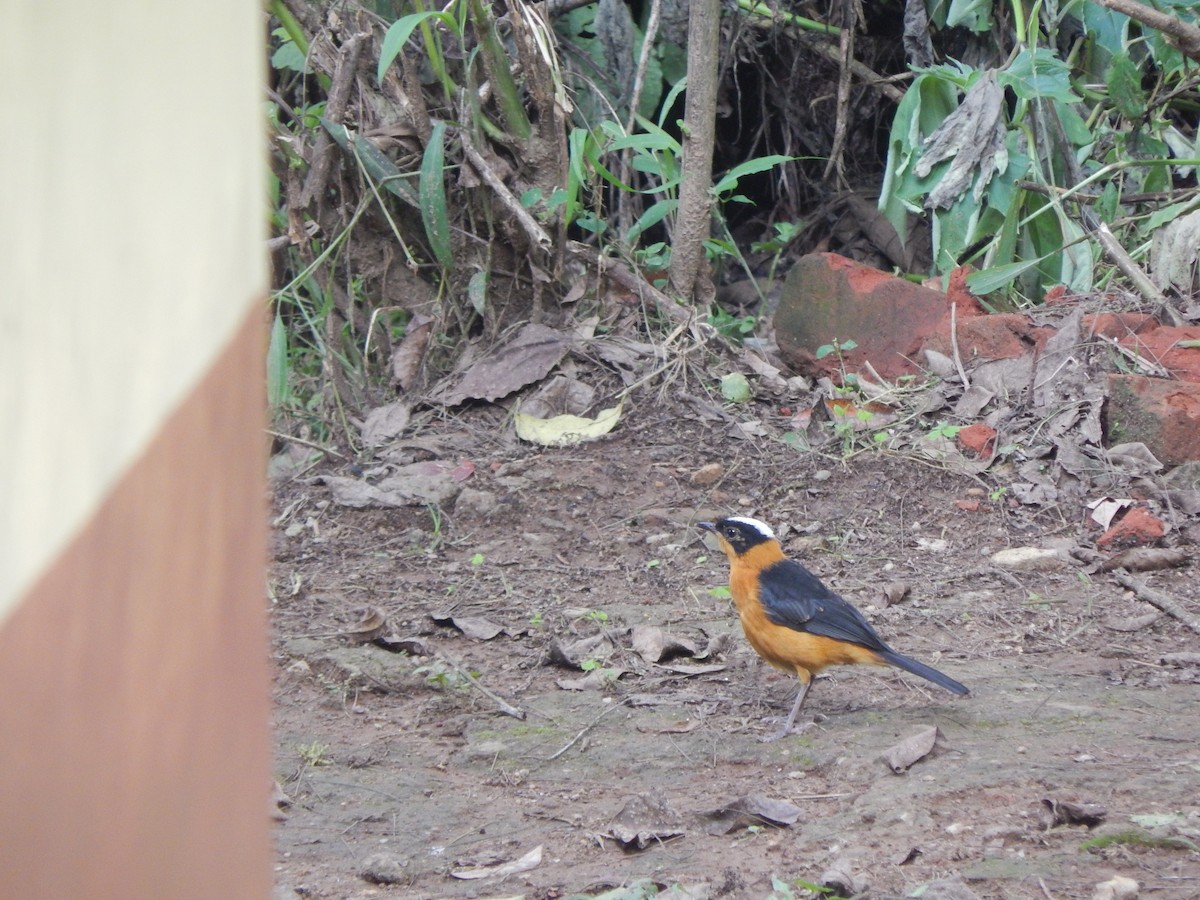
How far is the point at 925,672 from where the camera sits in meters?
4.23

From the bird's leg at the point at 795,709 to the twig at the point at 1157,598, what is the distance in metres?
1.50

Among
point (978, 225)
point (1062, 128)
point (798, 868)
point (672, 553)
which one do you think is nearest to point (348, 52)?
point (672, 553)

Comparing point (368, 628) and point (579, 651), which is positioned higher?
point (368, 628)

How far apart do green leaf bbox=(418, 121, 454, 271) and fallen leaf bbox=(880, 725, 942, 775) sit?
4.00 meters

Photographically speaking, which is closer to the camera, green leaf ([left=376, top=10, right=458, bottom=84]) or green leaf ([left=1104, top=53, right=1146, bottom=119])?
green leaf ([left=376, top=10, right=458, bottom=84])

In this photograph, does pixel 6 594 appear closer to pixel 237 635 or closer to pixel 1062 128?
pixel 237 635

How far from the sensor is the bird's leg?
14.0 ft

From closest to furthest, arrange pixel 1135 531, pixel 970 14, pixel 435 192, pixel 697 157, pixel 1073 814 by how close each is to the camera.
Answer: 1. pixel 1073 814
2. pixel 1135 531
3. pixel 435 192
4. pixel 697 157
5. pixel 970 14

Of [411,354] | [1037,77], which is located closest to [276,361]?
[411,354]

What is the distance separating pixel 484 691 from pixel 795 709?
1142 mm

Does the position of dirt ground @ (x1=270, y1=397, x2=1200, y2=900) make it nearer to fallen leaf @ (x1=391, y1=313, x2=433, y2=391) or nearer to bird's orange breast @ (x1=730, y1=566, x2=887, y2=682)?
bird's orange breast @ (x1=730, y1=566, x2=887, y2=682)

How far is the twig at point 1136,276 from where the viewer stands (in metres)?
6.52

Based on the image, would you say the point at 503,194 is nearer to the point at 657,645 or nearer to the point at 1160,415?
the point at 657,645

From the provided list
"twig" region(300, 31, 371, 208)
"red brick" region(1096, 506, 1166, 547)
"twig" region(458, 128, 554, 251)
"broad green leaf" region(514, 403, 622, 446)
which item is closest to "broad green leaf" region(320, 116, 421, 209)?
"twig" region(300, 31, 371, 208)
